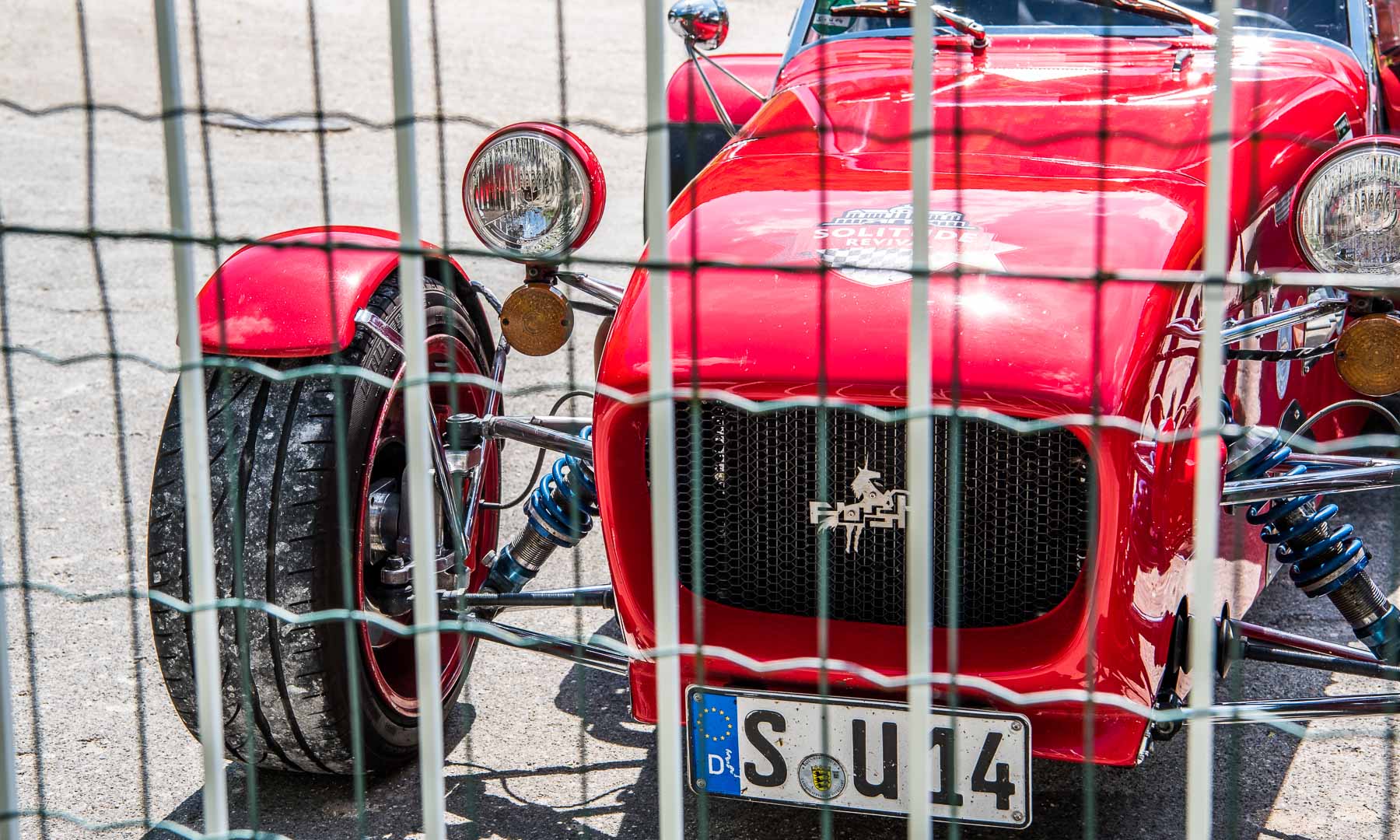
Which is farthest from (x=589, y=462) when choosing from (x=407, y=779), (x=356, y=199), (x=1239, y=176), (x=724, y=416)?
(x=356, y=199)

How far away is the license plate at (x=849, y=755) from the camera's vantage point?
2400 mm

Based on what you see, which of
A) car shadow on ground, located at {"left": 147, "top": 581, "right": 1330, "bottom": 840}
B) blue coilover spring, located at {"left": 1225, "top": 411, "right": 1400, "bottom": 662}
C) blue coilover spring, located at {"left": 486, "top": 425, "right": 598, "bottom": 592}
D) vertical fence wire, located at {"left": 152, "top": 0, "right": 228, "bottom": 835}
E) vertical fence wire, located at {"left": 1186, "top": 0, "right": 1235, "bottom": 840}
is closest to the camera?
vertical fence wire, located at {"left": 1186, "top": 0, "right": 1235, "bottom": 840}

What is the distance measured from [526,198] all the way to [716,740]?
3.65ft

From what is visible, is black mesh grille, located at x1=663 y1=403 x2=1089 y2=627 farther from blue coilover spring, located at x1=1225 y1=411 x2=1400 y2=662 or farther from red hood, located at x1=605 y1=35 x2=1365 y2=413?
blue coilover spring, located at x1=1225 y1=411 x2=1400 y2=662

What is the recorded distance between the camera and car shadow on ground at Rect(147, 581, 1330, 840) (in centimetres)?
293

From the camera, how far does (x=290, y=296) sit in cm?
295

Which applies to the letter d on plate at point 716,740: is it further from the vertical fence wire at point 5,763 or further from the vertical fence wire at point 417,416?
the vertical fence wire at point 5,763

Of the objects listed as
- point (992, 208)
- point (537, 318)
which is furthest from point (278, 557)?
point (992, 208)

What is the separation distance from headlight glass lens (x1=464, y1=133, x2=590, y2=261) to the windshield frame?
898 mm

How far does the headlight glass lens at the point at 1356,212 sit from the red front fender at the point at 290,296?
1592 mm

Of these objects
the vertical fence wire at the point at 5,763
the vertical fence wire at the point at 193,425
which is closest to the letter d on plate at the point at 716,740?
the vertical fence wire at the point at 193,425

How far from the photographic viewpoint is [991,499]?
8.34 feet

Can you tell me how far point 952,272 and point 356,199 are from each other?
23.9 feet

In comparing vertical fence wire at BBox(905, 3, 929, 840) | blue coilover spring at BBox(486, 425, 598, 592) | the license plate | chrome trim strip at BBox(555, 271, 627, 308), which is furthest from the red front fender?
vertical fence wire at BBox(905, 3, 929, 840)
